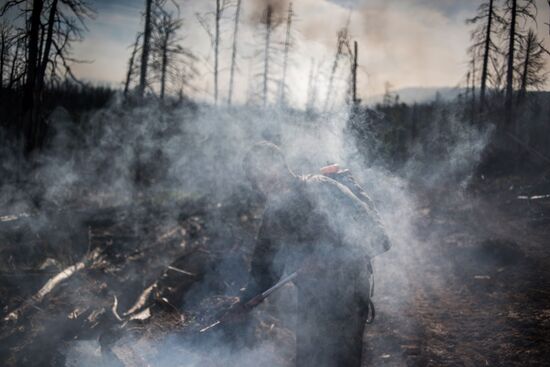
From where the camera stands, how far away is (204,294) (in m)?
5.33

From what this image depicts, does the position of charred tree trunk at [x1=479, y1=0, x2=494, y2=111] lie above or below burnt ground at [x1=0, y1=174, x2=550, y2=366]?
above

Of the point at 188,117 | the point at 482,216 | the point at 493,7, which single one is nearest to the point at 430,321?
the point at 482,216

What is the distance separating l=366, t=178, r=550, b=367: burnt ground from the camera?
3.89 meters

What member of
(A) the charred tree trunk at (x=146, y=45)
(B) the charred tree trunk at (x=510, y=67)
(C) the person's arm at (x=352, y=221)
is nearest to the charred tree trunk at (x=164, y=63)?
(A) the charred tree trunk at (x=146, y=45)

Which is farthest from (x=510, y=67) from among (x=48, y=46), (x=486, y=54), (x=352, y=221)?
(x=48, y=46)

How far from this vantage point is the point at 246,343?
3.77 metres

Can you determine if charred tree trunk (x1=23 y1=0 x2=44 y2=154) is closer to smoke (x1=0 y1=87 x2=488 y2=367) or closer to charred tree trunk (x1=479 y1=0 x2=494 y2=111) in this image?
smoke (x1=0 y1=87 x2=488 y2=367)

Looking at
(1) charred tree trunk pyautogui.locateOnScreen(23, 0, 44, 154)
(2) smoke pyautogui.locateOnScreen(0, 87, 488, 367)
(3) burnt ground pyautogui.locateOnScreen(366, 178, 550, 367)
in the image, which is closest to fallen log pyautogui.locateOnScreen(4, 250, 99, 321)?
(2) smoke pyautogui.locateOnScreen(0, 87, 488, 367)

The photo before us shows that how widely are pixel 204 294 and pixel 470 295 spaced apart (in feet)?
15.3

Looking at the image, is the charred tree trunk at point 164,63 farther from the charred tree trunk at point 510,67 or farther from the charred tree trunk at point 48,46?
the charred tree trunk at point 510,67

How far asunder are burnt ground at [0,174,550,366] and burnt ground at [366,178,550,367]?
0.9 inches

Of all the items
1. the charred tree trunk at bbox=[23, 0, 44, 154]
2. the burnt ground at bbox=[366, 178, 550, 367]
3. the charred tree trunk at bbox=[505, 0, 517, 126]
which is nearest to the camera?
the burnt ground at bbox=[366, 178, 550, 367]

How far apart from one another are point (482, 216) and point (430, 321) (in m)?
7.23

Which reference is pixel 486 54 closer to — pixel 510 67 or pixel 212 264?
pixel 510 67
